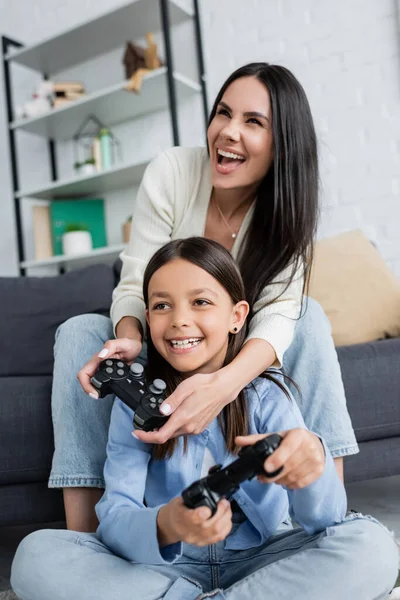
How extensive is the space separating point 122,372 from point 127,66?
6.55 ft

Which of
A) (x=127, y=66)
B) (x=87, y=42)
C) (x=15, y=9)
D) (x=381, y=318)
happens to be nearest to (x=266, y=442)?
(x=381, y=318)

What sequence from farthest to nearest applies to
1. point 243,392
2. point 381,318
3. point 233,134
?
1. point 381,318
2. point 233,134
3. point 243,392

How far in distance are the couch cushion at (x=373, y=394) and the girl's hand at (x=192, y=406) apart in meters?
0.51

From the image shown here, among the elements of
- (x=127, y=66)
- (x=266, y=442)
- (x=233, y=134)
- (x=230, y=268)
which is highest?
(x=127, y=66)

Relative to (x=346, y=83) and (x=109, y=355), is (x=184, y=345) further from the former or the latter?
(x=346, y=83)

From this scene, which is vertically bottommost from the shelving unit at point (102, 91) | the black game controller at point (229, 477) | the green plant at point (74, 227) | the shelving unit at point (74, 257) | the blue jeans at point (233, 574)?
the blue jeans at point (233, 574)

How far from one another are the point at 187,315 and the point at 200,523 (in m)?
0.31

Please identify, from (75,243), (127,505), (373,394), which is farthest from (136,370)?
(75,243)

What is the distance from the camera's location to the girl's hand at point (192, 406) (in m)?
0.76

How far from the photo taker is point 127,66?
250cm

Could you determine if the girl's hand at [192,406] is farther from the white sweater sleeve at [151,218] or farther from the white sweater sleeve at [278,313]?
the white sweater sleeve at [151,218]

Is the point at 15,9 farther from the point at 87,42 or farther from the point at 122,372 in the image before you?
the point at 122,372

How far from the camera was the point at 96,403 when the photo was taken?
102cm

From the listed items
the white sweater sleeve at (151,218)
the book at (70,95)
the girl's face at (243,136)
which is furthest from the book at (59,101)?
the girl's face at (243,136)
